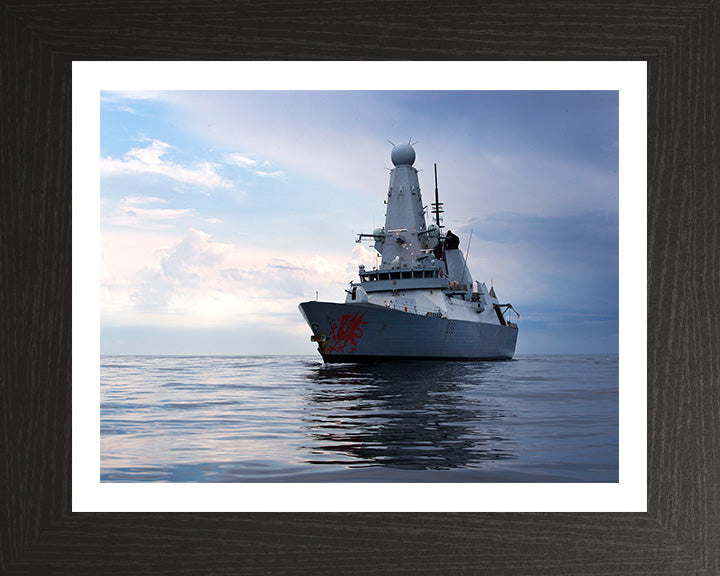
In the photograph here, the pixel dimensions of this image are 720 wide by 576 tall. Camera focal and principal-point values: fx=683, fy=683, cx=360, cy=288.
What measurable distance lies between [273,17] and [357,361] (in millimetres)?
10925

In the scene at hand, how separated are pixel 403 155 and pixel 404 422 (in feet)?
35.5

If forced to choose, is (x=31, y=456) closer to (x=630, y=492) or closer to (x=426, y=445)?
(x=630, y=492)

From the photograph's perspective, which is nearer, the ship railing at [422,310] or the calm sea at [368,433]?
the calm sea at [368,433]

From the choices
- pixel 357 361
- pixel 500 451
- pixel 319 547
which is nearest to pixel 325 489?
pixel 319 547

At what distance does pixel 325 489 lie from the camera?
2.31m

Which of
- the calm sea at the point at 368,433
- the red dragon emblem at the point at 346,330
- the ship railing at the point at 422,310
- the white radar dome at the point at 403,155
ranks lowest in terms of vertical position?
the calm sea at the point at 368,433

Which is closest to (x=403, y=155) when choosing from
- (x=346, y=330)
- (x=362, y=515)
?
(x=346, y=330)

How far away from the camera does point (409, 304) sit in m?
14.2

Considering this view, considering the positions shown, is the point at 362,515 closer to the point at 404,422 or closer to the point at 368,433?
the point at 368,433

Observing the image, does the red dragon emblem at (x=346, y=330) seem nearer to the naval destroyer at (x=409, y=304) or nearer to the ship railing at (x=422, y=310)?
the naval destroyer at (x=409, y=304)

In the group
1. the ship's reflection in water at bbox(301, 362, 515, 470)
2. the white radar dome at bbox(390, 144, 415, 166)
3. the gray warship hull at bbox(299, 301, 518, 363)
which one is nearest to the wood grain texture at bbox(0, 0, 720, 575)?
the ship's reflection in water at bbox(301, 362, 515, 470)

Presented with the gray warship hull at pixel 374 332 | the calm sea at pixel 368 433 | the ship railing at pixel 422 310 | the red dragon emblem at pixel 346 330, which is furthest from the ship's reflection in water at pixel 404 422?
the ship railing at pixel 422 310

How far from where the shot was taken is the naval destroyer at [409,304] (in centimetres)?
1245

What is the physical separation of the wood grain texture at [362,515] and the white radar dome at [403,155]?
1367cm
